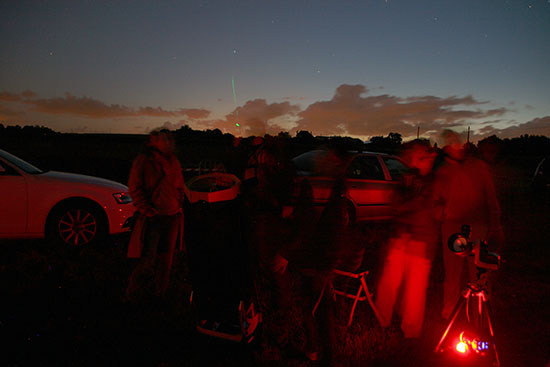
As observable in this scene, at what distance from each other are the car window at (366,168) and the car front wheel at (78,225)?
5137mm

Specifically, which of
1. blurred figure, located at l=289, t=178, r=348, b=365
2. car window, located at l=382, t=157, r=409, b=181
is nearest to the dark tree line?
car window, located at l=382, t=157, r=409, b=181

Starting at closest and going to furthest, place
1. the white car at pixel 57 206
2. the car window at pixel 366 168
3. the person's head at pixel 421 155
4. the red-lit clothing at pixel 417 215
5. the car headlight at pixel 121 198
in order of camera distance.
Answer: the red-lit clothing at pixel 417 215 → the person's head at pixel 421 155 → the white car at pixel 57 206 → the car headlight at pixel 121 198 → the car window at pixel 366 168

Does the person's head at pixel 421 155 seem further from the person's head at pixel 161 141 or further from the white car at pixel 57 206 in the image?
the white car at pixel 57 206

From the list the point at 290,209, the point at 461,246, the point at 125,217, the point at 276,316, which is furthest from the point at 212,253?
the point at 461,246

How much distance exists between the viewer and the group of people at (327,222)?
2.69 m

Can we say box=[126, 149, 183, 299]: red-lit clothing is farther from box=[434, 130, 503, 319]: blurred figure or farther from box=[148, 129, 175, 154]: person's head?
box=[434, 130, 503, 319]: blurred figure

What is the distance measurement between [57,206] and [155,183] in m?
2.97

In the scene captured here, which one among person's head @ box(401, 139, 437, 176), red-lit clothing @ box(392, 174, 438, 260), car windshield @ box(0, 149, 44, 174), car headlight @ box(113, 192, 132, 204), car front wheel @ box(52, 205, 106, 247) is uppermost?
person's head @ box(401, 139, 437, 176)

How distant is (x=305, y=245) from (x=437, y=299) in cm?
272

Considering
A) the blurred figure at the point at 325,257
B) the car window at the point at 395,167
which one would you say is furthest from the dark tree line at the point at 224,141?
the blurred figure at the point at 325,257

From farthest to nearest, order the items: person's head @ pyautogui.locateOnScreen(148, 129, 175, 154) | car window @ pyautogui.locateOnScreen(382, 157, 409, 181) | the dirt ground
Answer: car window @ pyautogui.locateOnScreen(382, 157, 409, 181) < person's head @ pyautogui.locateOnScreen(148, 129, 175, 154) < the dirt ground

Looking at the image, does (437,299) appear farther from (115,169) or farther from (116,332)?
(115,169)

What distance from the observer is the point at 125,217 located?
605cm

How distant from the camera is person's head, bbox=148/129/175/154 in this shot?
12.6 ft
